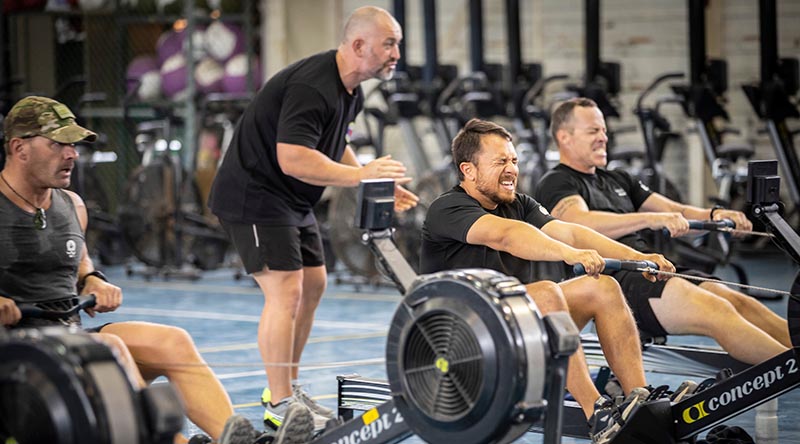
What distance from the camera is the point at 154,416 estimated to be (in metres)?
2.39

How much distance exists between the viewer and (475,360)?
9.40ft

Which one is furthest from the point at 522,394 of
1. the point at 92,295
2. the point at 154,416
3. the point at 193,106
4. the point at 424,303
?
the point at 193,106

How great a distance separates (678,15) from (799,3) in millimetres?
→ 985

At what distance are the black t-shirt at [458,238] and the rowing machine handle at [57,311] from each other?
100cm

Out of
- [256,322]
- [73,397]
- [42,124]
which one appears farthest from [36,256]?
[256,322]

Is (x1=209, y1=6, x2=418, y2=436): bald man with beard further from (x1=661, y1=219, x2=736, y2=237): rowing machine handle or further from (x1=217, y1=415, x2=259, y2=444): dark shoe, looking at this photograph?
(x1=661, y1=219, x2=736, y2=237): rowing machine handle

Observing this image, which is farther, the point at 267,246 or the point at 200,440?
the point at 267,246

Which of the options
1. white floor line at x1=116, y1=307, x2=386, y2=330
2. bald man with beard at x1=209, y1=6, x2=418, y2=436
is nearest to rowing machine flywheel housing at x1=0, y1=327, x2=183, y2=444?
bald man with beard at x1=209, y1=6, x2=418, y2=436

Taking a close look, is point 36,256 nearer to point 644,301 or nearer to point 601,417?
point 601,417

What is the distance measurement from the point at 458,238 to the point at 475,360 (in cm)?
78

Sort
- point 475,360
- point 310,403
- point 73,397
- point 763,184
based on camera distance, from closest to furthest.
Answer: point 73,397, point 475,360, point 763,184, point 310,403

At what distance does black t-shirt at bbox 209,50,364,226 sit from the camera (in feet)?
14.5

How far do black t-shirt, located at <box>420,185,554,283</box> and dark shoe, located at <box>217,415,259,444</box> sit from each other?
0.75 meters

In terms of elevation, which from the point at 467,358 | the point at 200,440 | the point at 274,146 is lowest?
the point at 200,440
